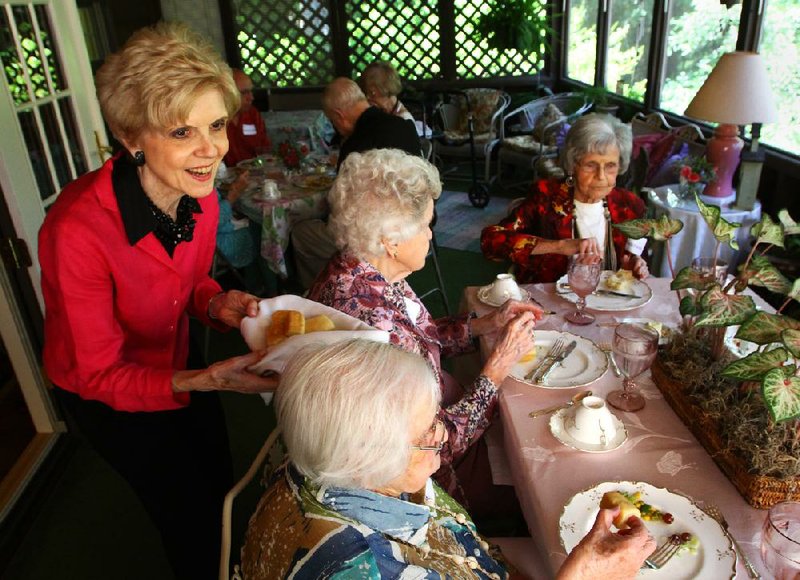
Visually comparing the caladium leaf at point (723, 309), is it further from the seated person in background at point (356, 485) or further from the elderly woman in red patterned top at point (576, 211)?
the elderly woman in red patterned top at point (576, 211)

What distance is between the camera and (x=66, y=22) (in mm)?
2432

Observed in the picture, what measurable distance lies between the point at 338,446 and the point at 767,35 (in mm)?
3861

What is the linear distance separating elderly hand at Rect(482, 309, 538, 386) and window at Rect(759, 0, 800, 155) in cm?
273

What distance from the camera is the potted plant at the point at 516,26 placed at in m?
6.26

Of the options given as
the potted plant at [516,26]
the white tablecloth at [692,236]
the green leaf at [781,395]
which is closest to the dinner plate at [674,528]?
the green leaf at [781,395]

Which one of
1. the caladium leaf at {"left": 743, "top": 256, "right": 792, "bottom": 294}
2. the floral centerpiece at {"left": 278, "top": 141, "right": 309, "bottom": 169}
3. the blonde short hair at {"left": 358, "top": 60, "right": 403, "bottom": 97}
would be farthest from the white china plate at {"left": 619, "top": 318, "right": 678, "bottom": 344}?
the blonde short hair at {"left": 358, "top": 60, "right": 403, "bottom": 97}

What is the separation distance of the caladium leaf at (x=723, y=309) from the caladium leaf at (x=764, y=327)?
0.04 metres

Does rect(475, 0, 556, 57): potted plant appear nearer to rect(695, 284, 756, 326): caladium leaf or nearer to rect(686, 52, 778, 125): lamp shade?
rect(686, 52, 778, 125): lamp shade

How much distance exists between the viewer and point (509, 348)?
1443mm

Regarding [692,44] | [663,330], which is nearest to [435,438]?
[663,330]

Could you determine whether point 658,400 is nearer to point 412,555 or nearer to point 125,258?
point 412,555

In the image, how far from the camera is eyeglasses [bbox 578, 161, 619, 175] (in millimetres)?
2170

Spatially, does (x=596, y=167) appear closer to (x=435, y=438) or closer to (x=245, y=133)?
(x=435, y=438)

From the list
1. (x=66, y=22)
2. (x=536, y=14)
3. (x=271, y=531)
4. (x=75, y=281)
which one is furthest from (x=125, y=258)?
(x=536, y=14)
